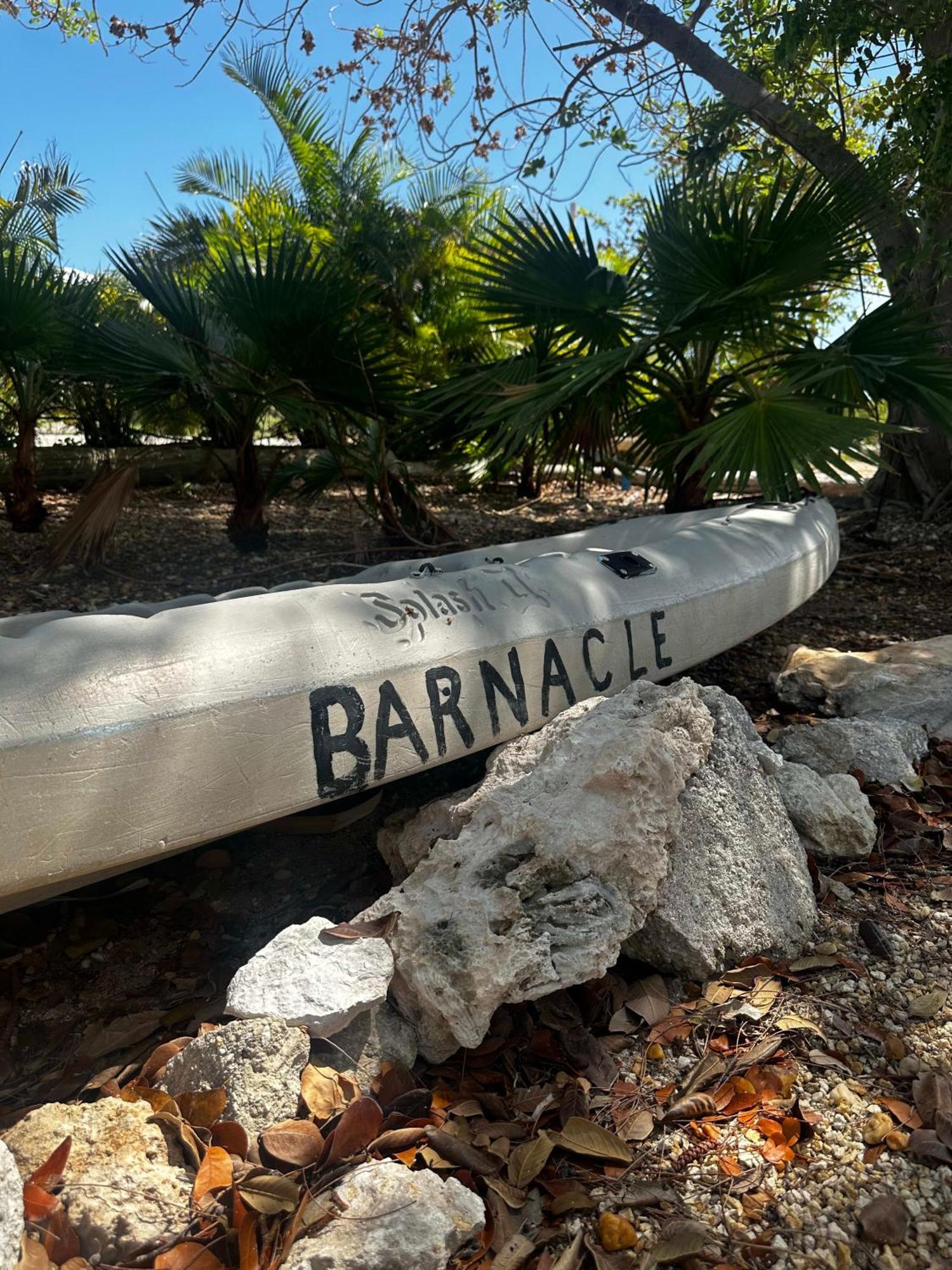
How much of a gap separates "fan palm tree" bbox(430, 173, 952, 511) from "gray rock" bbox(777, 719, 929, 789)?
1204mm

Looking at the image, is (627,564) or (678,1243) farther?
(627,564)

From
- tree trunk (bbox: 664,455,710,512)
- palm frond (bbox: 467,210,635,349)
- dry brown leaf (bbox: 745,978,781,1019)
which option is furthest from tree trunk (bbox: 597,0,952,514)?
dry brown leaf (bbox: 745,978,781,1019)

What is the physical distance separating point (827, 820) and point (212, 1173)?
167cm

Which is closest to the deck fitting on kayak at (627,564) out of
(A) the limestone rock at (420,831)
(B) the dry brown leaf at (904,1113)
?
(A) the limestone rock at (420,831)

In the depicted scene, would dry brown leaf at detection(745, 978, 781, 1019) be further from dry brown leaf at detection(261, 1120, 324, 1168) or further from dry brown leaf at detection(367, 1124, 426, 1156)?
dry brown leaf at detection(261, 1120, 324, 1168)

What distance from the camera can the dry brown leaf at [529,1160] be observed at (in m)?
1.47

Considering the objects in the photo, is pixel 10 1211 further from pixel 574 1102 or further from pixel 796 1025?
pixel 796 1025

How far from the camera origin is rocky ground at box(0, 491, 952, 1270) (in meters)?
1.33

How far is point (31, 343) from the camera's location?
14.6 feet

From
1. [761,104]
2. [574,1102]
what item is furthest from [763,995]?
[761,104]

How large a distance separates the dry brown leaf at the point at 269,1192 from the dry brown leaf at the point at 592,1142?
44cm

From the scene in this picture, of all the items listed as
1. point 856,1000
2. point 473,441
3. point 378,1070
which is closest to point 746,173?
point 473,441

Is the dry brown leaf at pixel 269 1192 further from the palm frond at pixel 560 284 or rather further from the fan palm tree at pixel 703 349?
the palm frond at pixel 560 284

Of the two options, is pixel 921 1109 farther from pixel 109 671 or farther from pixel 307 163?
pixel 307 163
